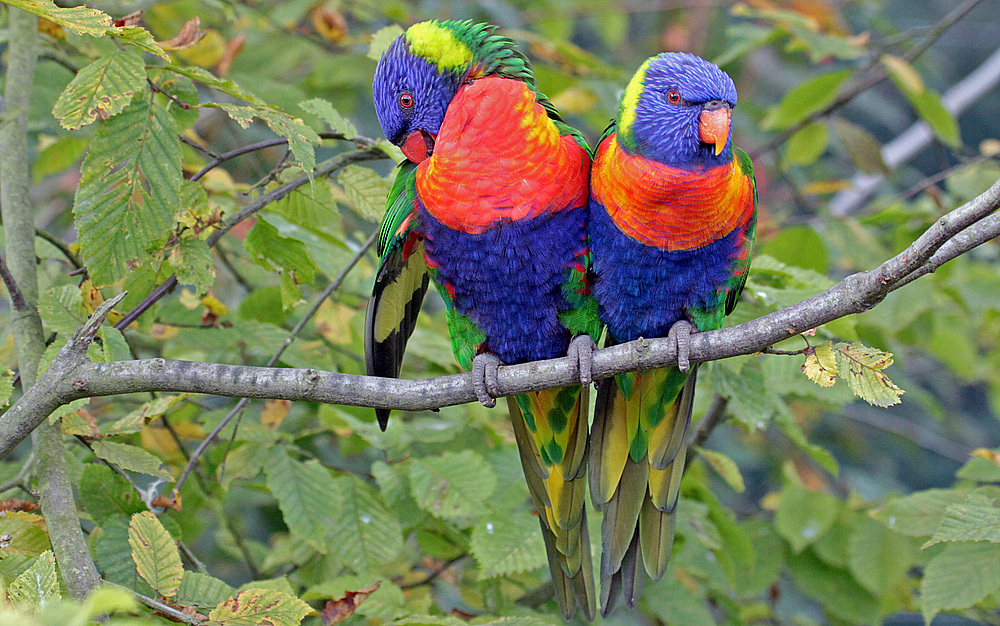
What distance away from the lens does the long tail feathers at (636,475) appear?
2094mm

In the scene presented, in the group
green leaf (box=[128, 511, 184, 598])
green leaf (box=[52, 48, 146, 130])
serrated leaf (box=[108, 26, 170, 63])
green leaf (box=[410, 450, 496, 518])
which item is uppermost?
serrated leaf (box=[108, 26, 170, 63])

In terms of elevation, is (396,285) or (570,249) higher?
(570,249)

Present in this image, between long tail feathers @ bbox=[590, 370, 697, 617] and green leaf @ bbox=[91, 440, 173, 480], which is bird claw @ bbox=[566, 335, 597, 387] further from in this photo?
green leaf @ bbox=[91, 440, 173, 480]

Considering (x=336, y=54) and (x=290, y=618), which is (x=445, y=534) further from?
(x=336, y=54)

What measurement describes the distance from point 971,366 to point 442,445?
2722 millimetres

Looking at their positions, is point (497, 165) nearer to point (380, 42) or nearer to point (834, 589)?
point (380, 42)

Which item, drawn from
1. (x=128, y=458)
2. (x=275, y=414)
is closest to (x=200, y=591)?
(x=128, y=458)

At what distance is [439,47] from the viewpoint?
202cm

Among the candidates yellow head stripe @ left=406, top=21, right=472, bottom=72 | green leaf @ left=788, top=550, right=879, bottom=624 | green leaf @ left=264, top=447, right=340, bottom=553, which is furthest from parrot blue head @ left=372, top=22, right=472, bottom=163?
green leaf @ left=788, top=550, right=879, bottom=624

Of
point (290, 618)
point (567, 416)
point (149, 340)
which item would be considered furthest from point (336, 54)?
point (290, 618)

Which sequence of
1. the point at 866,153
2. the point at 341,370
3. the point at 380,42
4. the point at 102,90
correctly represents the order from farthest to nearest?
the point at 866,153 → the point at 341,370 → the point at 380,42 → the point at 102,90

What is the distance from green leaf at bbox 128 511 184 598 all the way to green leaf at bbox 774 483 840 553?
76.4 inches

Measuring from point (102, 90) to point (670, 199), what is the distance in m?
1.29

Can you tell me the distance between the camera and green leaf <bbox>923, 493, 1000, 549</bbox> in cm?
168
